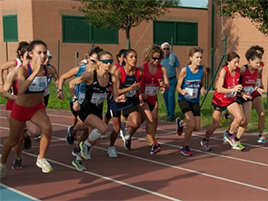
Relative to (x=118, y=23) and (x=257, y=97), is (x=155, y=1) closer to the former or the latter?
(x=118, y=23)

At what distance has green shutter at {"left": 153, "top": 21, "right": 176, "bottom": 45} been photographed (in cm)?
3244

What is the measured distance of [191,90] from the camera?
8.53 meters

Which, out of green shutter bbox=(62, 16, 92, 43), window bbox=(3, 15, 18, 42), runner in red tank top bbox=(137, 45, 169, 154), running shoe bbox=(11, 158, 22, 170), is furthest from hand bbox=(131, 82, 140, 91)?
window bbox=(3, 15, 18, 42)

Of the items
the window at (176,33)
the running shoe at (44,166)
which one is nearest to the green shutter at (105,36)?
the window at (176,33)

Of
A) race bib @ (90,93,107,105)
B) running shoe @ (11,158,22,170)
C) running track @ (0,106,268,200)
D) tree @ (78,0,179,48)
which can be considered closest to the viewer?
running track @ (0,106,268,200)

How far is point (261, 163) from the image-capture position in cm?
795

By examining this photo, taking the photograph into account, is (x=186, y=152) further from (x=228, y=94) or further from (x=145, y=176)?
(x=145, y=176)

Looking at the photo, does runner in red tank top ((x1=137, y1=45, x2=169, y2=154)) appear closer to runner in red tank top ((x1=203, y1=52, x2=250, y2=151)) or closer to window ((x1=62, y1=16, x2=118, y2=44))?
runner in red tank top ((x1=203, y1=52, x2=250, y2=151))

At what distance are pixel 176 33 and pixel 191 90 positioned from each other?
25.4 meters

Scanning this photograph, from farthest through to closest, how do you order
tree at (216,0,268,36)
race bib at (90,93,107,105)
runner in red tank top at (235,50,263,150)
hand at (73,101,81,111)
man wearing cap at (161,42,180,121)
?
tree at (216,0,268,36) → man wearing cap at (161,42,180,121) → runner in red tank top at (235,50,263,150) → race bib at (90,93,107,105) → hand at (73,101,81,111)

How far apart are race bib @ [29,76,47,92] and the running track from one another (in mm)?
1279

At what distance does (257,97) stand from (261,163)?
2151 millimetres

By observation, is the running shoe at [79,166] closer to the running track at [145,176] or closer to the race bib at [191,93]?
the running track at [145,176]

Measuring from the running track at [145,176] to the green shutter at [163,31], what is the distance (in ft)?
76.5
